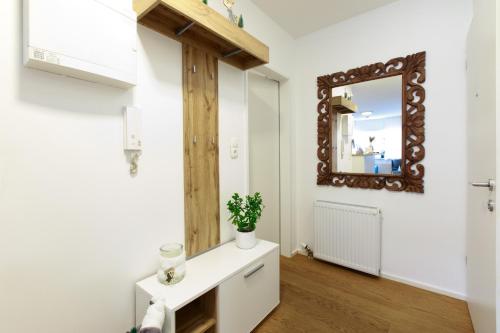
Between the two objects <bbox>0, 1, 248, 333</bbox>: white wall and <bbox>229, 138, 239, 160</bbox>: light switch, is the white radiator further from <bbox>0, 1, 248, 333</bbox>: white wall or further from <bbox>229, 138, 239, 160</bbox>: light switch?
<bbox>0, 1, 248, 333</bbox>: white wall

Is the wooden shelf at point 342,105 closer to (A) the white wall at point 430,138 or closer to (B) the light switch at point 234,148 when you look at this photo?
(A) the white wall at point 430,138

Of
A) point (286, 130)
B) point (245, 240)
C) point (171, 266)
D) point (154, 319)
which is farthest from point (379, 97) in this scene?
point (154, 319)

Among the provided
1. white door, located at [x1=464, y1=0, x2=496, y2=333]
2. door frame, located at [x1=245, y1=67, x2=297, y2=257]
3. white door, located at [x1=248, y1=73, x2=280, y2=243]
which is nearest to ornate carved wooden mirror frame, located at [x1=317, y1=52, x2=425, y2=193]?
white door, located at [x1=464, y1=0, x2=496, y2=333]

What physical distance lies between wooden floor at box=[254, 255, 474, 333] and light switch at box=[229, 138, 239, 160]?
1.32 metres

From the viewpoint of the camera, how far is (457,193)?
1863mm

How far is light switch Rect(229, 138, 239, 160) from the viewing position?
75.7 inches

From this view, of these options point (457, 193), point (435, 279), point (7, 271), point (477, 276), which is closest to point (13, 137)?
point (7, 271)

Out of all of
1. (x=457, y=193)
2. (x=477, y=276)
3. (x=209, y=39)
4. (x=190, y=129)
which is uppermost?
(x=209, y=39)

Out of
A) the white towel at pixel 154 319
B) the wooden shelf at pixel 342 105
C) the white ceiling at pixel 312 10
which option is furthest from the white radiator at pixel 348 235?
the white ceiling at pixel 312 10

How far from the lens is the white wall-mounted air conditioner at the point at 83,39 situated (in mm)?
869

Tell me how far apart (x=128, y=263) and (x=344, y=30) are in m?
2.88

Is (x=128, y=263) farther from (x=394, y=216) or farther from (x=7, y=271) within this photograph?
(x=394, y=216)

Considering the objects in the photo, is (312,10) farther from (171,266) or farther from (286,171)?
(171,266)

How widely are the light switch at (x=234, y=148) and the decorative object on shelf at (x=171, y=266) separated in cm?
90
